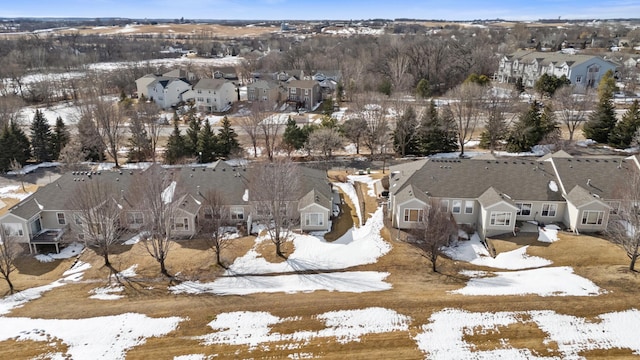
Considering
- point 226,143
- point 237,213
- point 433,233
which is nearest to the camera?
point 433,233

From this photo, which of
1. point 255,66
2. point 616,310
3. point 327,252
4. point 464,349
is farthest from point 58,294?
point 255,66

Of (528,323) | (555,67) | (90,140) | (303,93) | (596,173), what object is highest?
(555,67)

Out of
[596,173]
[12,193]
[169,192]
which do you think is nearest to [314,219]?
[169,192]

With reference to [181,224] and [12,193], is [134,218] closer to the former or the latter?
[181,224]

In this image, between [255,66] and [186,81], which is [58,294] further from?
[255,66]

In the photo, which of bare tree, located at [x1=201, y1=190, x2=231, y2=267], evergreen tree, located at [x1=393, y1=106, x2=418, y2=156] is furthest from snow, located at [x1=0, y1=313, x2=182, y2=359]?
evergreen tree, located at [x1=393, y1=106, x2=418, y2=156]

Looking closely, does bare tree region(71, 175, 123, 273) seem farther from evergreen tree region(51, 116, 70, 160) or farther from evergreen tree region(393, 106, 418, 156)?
evergreen tree region(393, 106, 418, 156)

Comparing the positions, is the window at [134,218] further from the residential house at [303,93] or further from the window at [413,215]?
the residential house at [303,93]
